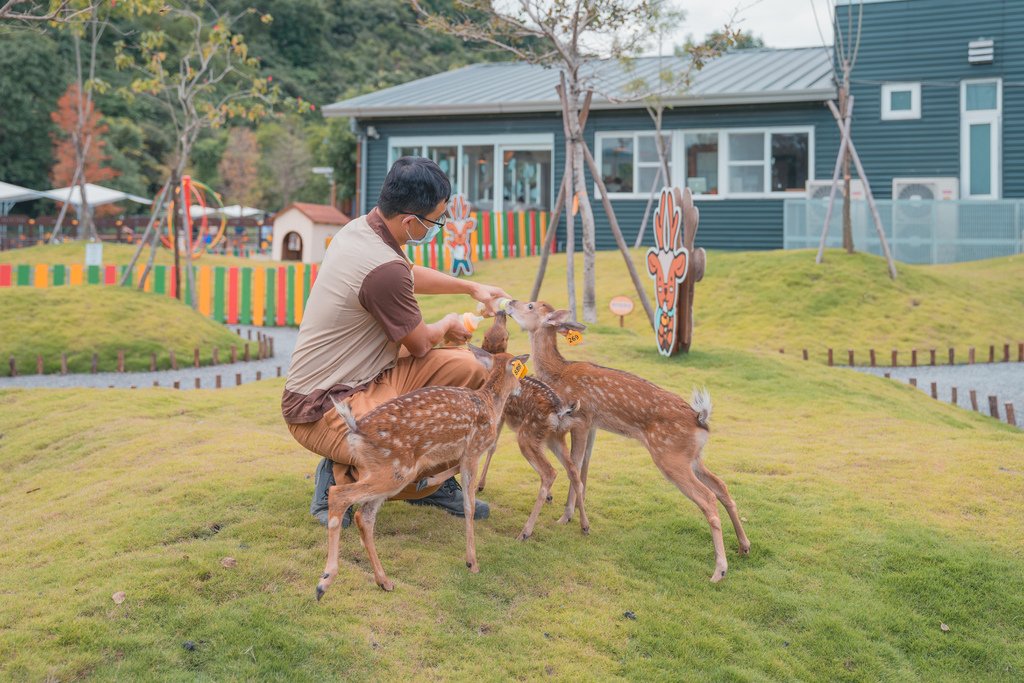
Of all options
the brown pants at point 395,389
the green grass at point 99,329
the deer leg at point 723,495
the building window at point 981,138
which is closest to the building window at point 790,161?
the building window at point 981,138

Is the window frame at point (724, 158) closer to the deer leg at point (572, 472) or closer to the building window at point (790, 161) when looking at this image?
the building window at point (790, 161)

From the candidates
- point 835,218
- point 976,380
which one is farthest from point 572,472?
point 835,218

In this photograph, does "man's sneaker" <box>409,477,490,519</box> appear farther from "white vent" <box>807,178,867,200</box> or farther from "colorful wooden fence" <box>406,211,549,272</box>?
"white vent" <box>807,178,867,200</box>

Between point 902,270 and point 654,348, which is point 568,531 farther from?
point 902,270

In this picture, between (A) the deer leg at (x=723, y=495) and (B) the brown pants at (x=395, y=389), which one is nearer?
(B) the brown pants at (x=395, y=389)

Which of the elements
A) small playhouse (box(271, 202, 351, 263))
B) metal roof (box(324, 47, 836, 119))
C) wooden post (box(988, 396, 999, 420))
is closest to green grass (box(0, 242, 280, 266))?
small playhouse (box(271, 202, 351, 263))

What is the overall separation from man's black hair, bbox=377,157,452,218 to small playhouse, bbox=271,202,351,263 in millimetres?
19707

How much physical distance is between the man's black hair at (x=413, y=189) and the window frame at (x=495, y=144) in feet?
62.1

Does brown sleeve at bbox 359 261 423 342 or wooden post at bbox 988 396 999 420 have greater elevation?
brown sleeve at bbox 359 261 423 342

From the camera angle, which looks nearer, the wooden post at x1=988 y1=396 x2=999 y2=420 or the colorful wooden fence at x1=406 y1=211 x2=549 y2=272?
the wooden post at x1=988 y1=396 x2=999 y2=420

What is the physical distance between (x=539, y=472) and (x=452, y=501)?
0.50 metres

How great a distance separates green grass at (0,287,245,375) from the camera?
39.8 feet

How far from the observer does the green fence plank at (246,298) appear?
1731cm

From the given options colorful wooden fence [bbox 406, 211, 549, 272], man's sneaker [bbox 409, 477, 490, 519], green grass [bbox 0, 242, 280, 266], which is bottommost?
man's sneaker [bbox 409, 477, 490, 519]
